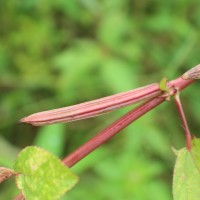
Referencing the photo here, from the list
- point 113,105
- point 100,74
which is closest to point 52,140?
point 100,74

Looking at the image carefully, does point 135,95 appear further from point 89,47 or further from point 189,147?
point 89,47

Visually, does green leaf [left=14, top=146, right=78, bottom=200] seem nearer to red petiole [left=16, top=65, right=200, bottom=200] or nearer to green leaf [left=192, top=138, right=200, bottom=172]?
red petiole [left=16, top=65, right=200, bottom=200]

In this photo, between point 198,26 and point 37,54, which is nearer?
point 198,26

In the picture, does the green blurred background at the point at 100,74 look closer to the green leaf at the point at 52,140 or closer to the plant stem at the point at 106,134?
the green leaf at the point at 52,140

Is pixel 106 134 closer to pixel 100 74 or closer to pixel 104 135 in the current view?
pixel 104 135

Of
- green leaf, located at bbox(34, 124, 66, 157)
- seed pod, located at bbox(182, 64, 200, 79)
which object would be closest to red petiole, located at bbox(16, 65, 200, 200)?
seed pod, located at bbox(182, 64, 200, 79)

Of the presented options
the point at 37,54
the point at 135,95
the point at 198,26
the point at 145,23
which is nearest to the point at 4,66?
the point at 37,54

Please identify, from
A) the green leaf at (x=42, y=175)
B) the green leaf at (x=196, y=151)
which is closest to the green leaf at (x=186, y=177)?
the green leaf at (x=196, y=151)
